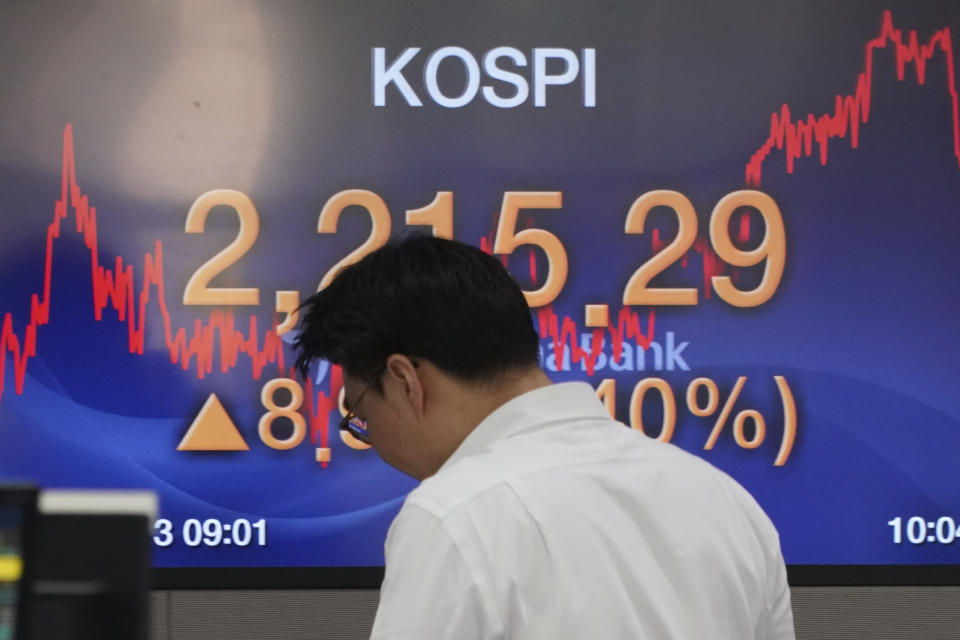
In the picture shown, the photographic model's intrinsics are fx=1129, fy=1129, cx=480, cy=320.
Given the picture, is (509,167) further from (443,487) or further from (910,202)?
(443,487)

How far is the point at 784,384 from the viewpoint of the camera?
2.33 meters

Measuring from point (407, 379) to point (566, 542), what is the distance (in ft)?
0.94

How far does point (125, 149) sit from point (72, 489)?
2.34 feet

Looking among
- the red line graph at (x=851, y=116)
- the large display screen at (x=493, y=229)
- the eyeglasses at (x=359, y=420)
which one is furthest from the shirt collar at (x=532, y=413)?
the red line graph at (x=851, y=116)

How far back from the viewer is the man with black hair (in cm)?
102

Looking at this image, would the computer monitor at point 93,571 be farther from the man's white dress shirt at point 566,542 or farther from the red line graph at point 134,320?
the red line graph at point 134,320

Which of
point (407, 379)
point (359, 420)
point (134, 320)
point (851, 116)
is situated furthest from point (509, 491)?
point (851, 116)

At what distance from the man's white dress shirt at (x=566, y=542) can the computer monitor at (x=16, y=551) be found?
13.4 inches

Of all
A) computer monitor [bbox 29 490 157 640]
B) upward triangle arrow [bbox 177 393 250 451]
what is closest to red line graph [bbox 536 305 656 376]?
upward triangle arrow [bbox 177 393 250 451]

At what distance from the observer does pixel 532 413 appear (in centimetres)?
113
